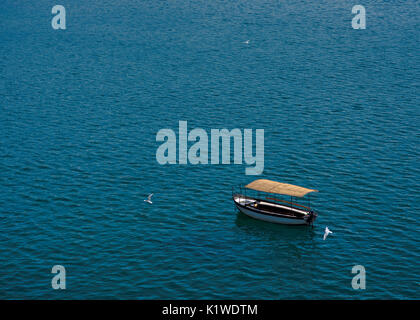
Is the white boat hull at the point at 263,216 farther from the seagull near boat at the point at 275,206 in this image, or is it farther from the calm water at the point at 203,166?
the calm water at the point at 203,166

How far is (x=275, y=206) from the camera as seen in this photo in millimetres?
97688

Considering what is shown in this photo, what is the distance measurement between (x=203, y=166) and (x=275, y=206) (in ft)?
70.9

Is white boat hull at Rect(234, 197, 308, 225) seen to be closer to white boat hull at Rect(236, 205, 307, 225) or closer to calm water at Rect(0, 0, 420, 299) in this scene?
white boat hull at Rect(236, 205, 307, 225)

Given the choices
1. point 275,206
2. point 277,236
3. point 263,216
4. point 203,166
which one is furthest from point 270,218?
point 203,166

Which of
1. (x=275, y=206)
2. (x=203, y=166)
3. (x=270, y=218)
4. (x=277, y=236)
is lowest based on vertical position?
(x=277, y=236)

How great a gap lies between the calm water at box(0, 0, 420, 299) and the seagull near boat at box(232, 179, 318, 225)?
5.58ft

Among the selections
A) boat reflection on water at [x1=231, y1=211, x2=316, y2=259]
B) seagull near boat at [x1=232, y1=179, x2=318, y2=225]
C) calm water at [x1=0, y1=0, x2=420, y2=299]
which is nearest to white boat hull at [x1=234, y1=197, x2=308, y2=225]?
seagull near boat at [x1=232, y1=179, x2=318, y2=225]

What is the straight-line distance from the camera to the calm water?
8312cm

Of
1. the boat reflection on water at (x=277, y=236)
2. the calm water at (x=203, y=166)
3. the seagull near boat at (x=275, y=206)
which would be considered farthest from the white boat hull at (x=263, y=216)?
the calm water at (x=203, y=166)

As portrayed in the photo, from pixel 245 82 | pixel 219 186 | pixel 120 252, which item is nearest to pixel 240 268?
pixel 120 252

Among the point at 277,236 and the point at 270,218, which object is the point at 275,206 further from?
the point at 277,236

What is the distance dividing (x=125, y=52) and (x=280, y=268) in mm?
114962

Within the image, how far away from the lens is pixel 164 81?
6304 inches

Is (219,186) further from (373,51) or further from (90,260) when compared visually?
(373,51)
